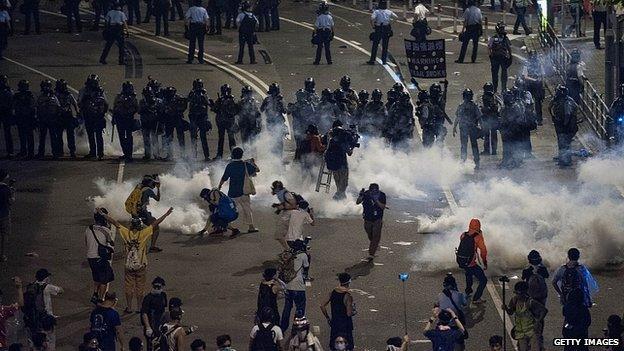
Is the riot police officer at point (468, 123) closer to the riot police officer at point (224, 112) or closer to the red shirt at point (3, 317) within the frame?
the riot police officer at point (224, 112)

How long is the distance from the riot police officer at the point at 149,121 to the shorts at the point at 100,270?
32.3 feet

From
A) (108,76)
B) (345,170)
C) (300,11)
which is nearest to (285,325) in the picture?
(345,170)

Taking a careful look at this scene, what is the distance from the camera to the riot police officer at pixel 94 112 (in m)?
32.9

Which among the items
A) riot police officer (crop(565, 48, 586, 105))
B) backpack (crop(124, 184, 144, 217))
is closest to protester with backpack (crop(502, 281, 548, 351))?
backpack (crop(124, 184, 144, 217))

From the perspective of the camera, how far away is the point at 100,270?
77.0 feet

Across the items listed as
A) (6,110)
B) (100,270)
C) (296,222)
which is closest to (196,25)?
(6,110)

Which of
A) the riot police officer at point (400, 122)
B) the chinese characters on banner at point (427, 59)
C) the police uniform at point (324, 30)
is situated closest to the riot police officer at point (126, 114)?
the riot police officer at point (400, 122)

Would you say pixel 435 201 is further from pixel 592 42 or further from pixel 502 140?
pixel 592 42

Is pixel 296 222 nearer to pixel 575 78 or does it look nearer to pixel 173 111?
pixel 173 111

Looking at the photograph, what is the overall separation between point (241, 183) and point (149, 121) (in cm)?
620

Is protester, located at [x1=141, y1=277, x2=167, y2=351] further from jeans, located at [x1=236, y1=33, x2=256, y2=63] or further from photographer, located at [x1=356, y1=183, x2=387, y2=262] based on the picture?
jeans, located at [x1=236, y1=33, x2=256, y2=63]

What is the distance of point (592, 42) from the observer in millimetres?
44375

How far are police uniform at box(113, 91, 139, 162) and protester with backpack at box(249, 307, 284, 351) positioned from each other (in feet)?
45.7

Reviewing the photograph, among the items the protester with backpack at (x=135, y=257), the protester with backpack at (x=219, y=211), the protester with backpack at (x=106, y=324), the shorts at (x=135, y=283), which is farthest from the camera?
the protester with backpack at (x=219, y=211)
